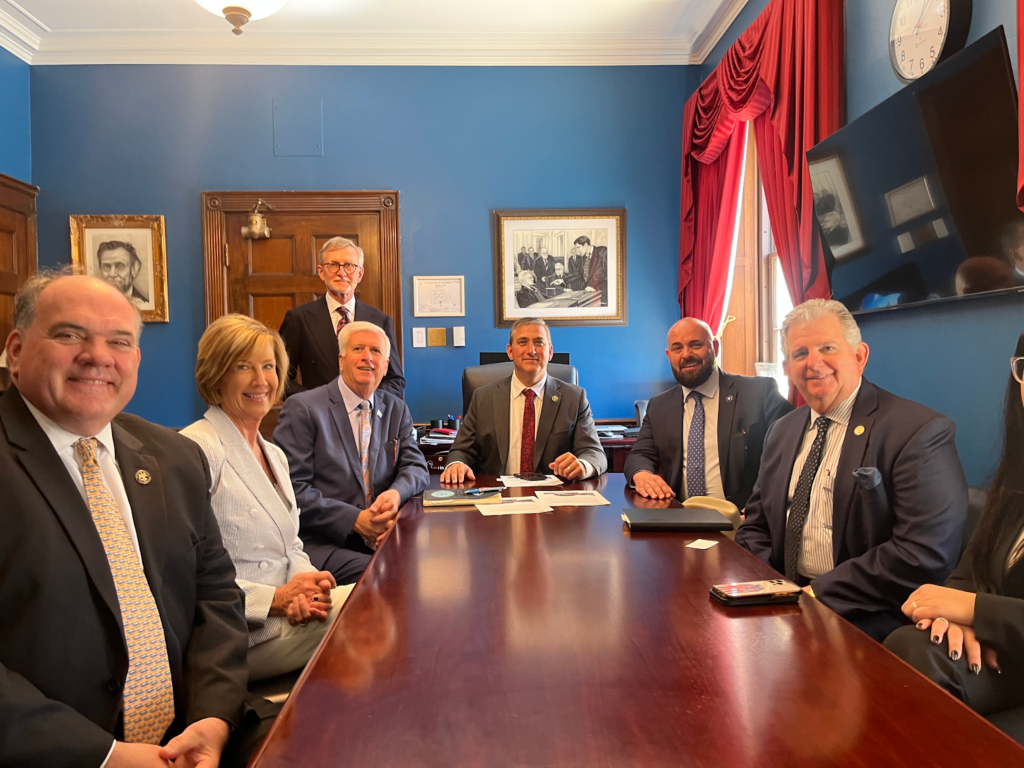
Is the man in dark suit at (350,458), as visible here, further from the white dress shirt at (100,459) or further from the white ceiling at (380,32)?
the white ceiling at (380,32)

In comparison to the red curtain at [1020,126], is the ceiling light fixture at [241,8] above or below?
above

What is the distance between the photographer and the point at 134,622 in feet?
4.03

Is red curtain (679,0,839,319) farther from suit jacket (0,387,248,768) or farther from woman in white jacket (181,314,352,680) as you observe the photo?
suit jacket (0,387,248,768)

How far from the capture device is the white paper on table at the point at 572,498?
234cm

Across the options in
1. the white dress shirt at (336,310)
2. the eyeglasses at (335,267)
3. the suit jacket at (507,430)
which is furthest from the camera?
the white dress shirt at (336,310)

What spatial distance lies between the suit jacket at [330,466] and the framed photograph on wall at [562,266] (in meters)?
2.39

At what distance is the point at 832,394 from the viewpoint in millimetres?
1999

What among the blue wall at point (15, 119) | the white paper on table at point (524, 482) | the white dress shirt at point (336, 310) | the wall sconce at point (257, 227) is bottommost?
the white paper on table at point (524, 482)

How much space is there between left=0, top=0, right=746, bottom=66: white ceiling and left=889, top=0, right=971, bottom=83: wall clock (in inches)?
78.6

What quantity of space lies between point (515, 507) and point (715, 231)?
302 cm

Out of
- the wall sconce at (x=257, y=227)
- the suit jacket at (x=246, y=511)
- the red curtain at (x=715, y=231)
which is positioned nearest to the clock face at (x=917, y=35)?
the red curtain at (x=715, y=231)

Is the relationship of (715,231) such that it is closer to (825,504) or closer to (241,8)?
(825,504)

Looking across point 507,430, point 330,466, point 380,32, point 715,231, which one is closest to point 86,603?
point 330,466

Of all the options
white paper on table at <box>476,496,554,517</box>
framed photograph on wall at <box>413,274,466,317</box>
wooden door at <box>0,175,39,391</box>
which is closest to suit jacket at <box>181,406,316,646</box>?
white paper on table at <box>476,496,554,517</box>
